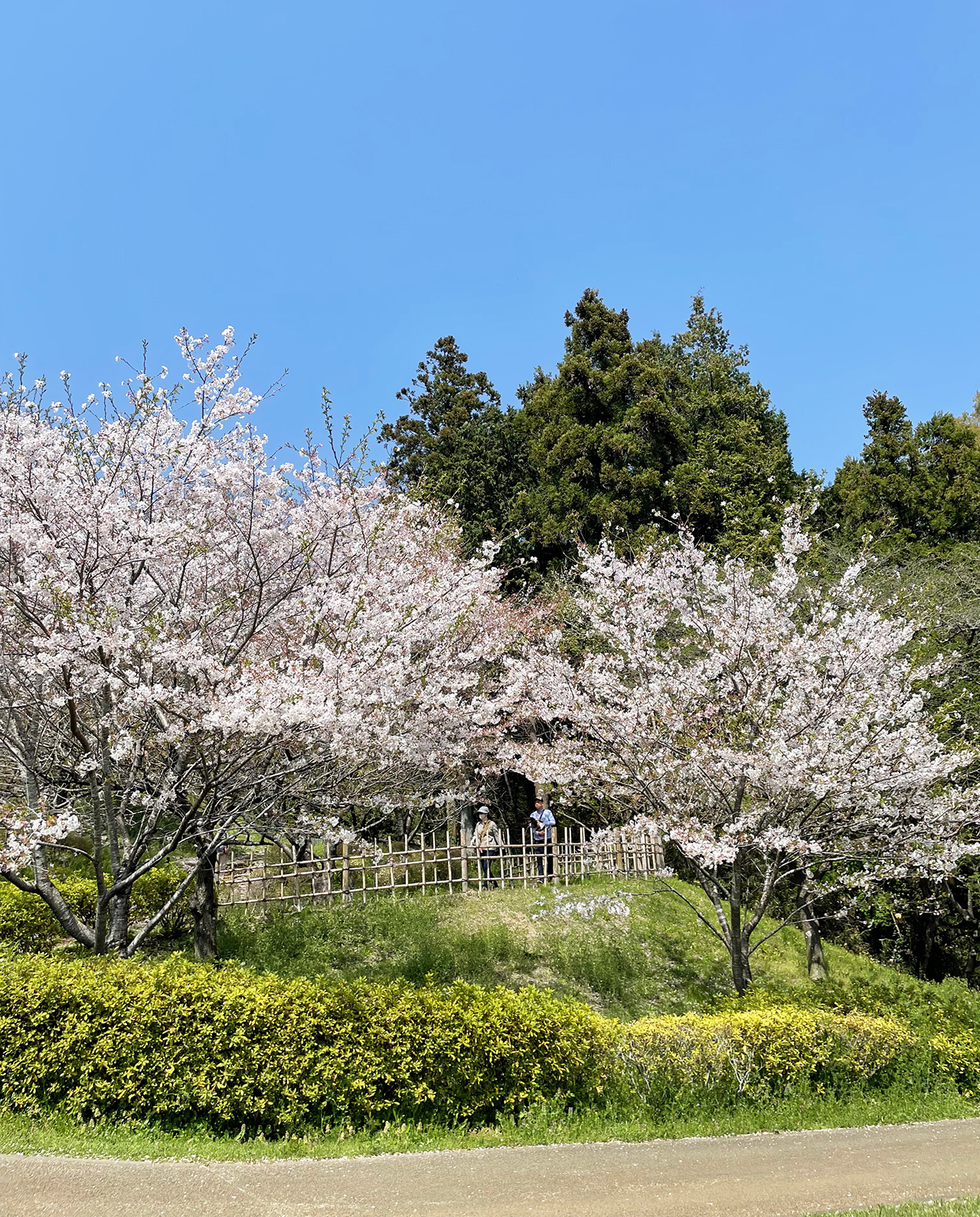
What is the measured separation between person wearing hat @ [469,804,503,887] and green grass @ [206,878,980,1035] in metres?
0.52

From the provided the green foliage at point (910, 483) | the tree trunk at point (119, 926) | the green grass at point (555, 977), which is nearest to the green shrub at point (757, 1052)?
the green grass at point (555, 977)

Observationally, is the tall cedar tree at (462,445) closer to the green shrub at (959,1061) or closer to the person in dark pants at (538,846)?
the person in dark pants at (538,846)

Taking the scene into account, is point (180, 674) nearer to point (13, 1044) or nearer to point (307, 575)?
point (307, 575)

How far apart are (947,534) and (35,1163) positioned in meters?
24.8

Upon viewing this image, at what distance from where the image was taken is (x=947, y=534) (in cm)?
2334

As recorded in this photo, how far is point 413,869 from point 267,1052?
26.2ft

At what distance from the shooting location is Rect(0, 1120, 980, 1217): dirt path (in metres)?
4.85

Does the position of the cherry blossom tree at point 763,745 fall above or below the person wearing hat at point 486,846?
above

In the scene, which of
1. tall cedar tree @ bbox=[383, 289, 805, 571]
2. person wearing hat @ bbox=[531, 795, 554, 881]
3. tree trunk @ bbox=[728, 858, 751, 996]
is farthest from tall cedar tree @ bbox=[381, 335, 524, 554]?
tree trunk @ bbox=[728, 858, 751, 996]

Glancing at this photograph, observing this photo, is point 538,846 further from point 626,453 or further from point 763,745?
point 626,453

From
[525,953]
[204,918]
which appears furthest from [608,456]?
[204,918]

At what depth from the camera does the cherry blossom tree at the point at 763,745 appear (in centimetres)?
815

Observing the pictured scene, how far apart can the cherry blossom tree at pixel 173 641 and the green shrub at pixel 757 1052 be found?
346 centimetres

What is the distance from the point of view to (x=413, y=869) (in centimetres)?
1403
